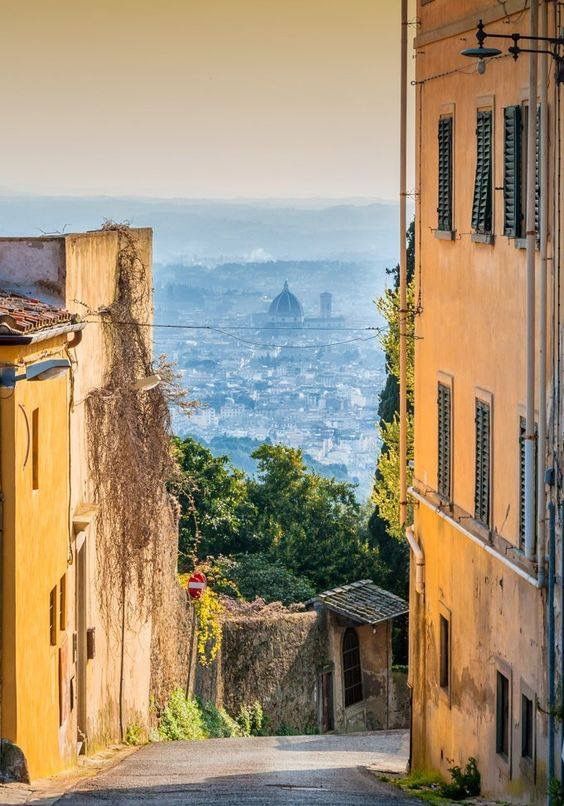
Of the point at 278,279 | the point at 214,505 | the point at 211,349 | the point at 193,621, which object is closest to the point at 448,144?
the point at 193,621

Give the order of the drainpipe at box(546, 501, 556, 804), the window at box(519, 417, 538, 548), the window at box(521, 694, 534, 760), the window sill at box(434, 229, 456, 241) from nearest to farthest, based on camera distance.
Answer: the drainpipe at box(546, 501, 556, 804)
the window at box(521, 694, 534, 760)
the window at box(519, 417, 538, 548)
the window sill at box(434, 229, 456, 241)

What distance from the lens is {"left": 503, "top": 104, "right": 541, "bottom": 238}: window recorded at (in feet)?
55.3

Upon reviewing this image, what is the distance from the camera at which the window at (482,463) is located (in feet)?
62.2

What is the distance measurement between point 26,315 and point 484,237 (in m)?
5.63

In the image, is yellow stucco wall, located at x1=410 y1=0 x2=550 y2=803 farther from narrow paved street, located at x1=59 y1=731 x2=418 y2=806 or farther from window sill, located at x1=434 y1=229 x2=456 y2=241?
narrow paved street, located at x1=59 y1=731 x2=418 y2=806

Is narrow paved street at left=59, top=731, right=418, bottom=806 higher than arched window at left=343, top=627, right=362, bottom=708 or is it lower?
higher

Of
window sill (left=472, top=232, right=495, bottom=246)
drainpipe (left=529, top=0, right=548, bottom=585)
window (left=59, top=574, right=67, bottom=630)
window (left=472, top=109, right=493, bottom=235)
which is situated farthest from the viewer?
window (left=59, top=574, right=67, bottom=630)

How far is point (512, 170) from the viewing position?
56.4 ft

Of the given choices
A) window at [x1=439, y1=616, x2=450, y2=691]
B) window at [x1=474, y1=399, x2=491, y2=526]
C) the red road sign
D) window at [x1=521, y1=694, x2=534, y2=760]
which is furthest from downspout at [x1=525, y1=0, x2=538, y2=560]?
the red road sign

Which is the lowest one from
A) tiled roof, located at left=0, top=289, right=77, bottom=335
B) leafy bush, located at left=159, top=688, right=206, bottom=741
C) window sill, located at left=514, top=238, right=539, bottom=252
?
leafy bush, located at left=159, top=688, right=206, bottom=741

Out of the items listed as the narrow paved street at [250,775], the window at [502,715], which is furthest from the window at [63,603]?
the window at [502,715]

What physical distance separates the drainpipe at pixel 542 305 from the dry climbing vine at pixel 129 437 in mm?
8247

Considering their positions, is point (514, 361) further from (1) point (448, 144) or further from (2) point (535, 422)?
(1) point (448, 144)

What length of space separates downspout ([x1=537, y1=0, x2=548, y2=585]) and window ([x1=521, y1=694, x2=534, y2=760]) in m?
1.86
